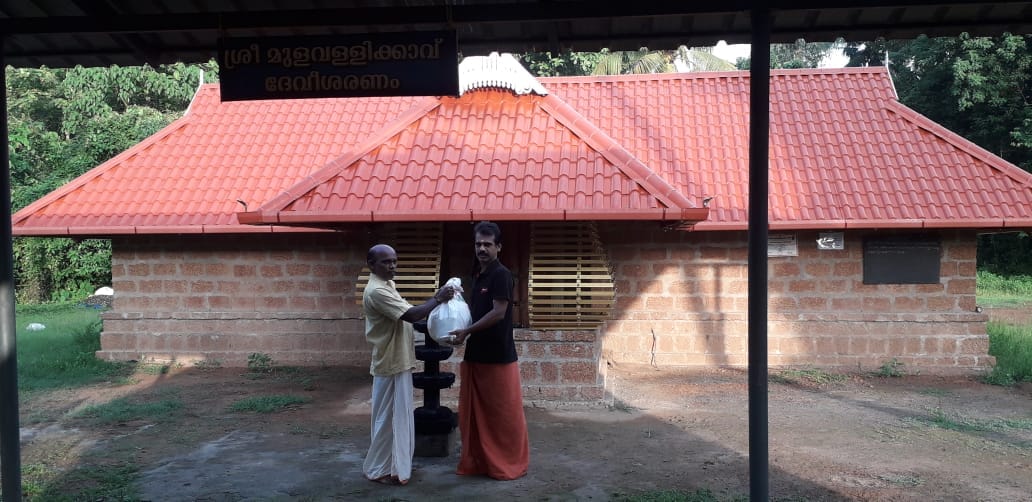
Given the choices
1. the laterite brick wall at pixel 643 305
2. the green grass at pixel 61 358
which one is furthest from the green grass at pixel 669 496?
the green grass at pixel 61 358

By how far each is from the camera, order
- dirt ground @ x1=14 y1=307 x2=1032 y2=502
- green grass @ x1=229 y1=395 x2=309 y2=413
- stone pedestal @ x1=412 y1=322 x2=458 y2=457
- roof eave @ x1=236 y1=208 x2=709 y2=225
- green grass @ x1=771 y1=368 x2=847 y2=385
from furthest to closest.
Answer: green grass @ x1=771 y1=368 x2=847 y2=385, green grass @ x1=229 y1=395 x2=309 y2=413, roof eave @ x1=236 y1=208 x2=709 y2=225, stone pedestal @ x1=412 y1=322 x2=458 y2=457, dirt ground @ x1=14 y1=307 x2=1032 y2=502

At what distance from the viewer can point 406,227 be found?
8.41m

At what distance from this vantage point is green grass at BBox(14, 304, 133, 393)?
Answer: 34.0ft

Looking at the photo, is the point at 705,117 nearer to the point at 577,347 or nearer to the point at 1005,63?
the point at 577,347

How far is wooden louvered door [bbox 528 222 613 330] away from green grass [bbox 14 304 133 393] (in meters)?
5.43

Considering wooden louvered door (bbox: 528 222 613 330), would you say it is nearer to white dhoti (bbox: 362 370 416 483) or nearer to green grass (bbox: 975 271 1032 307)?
white dhoti (bbox: 362 370 416 483)

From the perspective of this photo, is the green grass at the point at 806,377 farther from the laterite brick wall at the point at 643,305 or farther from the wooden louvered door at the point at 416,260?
the wooden louvered door at the point at 416,260

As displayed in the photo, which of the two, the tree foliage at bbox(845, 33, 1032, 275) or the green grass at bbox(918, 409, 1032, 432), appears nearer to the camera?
the green grass at bbox(918, 409, 1032, 432)

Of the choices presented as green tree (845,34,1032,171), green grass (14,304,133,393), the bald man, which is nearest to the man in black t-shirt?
the bald man

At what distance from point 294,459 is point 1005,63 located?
2266 centimetres

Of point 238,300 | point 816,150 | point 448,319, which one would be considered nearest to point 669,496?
point 448,319

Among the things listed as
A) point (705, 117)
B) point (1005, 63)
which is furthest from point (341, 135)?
point (1005, 63)

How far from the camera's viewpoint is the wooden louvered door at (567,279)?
7.92m

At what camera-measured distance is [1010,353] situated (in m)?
10.7
